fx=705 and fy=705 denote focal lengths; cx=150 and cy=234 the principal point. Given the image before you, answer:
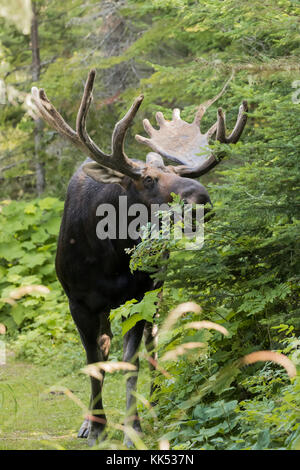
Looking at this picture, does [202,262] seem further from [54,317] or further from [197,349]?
[54,317]

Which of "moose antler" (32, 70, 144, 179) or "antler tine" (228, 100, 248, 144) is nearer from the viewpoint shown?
"moose antler" (32, 70, 144, 179)

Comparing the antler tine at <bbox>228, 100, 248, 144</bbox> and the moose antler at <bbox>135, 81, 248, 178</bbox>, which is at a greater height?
the antler tine at <bbox>228, 100, 248, 144</bbox>

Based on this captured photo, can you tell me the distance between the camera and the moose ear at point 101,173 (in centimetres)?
614

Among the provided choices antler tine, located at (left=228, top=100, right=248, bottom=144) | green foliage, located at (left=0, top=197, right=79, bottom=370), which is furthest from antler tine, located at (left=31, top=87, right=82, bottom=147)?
green foliage, located at (left=0, top=197, right=79, bottom=370)

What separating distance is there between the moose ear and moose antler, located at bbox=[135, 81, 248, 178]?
0.55m

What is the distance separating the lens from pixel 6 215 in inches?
520

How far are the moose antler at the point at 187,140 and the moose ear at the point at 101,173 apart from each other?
55 cm

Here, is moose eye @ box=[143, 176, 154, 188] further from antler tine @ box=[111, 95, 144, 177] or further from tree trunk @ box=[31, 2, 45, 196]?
tree trunk @ box=[31, 2, 45, 196]

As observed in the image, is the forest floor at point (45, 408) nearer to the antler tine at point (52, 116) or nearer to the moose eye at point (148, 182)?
the moose eye at point (148, 182)

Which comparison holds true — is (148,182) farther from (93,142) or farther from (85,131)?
(85,131)

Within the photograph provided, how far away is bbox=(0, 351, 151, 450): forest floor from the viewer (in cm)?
544

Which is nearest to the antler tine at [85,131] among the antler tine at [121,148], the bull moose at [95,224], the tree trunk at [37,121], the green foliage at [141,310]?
the bull moose at [95,224]

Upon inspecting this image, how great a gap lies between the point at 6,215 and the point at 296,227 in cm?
948
